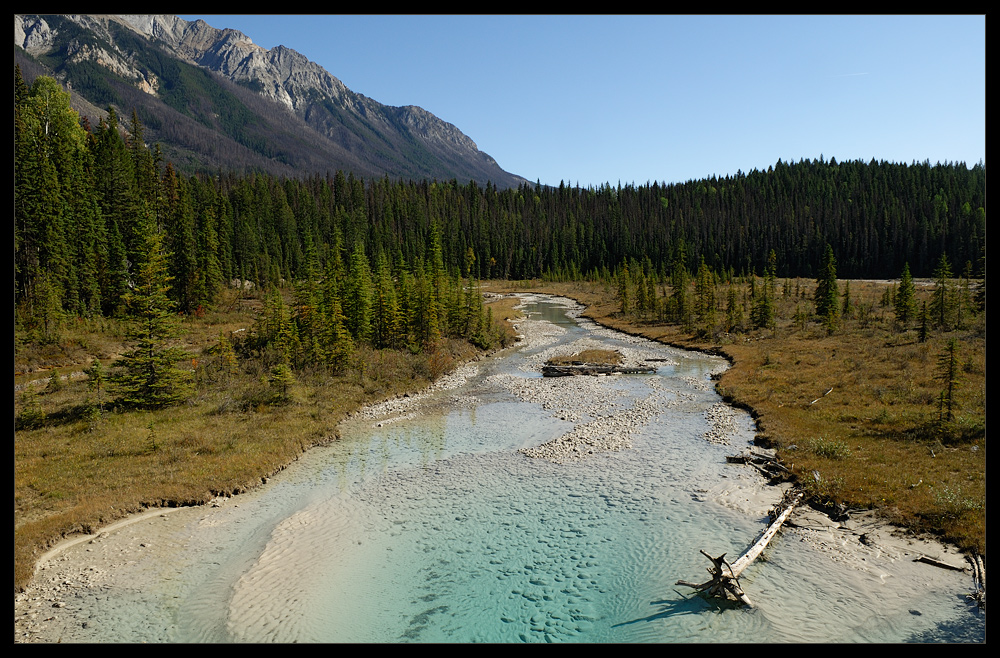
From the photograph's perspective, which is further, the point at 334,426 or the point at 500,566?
the point at 334,426

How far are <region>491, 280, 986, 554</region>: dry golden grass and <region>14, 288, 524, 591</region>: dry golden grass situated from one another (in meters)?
21.8

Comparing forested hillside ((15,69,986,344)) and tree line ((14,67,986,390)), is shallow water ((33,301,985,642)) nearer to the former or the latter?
tree line ((14,67,986,390))

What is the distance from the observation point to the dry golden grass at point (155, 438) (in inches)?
669

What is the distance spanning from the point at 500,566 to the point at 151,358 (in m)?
23.4

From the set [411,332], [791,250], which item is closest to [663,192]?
[791,250]

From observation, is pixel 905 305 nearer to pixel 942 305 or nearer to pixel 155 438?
pixel 942 305

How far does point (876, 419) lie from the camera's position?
79.8ft

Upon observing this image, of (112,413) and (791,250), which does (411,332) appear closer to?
(112,413)

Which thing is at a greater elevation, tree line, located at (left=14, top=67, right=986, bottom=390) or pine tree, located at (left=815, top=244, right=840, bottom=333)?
tree line, located at (left=14, top=67, right=986, bottom=390)

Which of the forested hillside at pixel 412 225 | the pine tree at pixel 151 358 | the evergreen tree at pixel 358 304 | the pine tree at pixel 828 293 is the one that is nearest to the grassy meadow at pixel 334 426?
the pine tree at pixel 151 358

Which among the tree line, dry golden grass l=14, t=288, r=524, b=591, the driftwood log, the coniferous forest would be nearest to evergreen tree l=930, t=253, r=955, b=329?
the coniferous forest

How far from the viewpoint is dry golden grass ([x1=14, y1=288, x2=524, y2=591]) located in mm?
16984

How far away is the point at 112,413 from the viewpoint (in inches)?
1027

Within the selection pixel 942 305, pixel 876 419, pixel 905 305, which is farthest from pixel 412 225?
pixel 876 419
